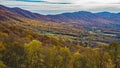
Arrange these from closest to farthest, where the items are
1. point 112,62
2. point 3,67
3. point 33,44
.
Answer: point 3,67 → point 112,62 → point 33,44

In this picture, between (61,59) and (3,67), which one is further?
(61,59)

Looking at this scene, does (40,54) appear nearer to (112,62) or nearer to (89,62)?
(89,62)

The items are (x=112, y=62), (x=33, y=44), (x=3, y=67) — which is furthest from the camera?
(x=33, y=44)

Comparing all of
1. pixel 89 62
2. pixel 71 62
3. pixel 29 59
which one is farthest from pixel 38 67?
pixel 89 62

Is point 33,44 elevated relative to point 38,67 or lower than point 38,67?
elevated

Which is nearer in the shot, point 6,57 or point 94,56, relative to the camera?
point 94,56

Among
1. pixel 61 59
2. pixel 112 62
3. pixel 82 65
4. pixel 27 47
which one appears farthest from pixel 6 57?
pixel 112 62

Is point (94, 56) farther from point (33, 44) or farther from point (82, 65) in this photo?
point (33, 44)

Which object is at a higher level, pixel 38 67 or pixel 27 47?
pixel 27 47
